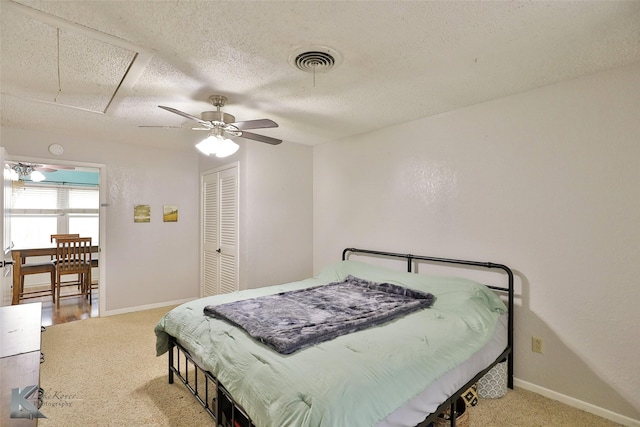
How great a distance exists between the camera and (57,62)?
6.70 ft

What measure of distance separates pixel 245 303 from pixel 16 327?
1318 millimetres

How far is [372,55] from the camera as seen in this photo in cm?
198

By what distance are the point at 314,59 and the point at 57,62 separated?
1665 mm

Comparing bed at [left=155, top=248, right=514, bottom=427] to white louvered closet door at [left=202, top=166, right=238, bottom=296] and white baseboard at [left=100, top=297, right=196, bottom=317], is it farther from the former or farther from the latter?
white baseboard at [left=100, top=297, right=196, bottom=317]

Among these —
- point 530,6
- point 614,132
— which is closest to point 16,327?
point 530,6

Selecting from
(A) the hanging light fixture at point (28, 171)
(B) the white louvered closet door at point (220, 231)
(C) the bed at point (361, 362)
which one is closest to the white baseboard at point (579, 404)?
(C) the bed at point (361, 362)

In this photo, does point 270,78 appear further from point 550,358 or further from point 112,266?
point 112,266

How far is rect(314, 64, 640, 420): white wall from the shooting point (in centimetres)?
211

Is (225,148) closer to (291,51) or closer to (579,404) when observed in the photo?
(291,51)

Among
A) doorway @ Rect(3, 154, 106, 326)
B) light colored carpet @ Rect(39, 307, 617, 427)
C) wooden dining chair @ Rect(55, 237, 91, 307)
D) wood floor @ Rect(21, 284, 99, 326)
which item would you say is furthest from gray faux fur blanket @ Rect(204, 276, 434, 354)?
doorway @ Rect(3, 154, 106, 326)

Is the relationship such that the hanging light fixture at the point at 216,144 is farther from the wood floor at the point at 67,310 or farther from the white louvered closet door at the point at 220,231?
the wood floor at the point at 67,310

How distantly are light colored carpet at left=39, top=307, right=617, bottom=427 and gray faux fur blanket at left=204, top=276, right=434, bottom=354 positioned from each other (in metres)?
0.74

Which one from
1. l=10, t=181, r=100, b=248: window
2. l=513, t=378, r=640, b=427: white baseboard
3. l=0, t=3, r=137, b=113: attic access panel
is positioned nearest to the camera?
l=0, t=3, r=137, b=113: attic access panel

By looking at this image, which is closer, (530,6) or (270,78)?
(530,6)
